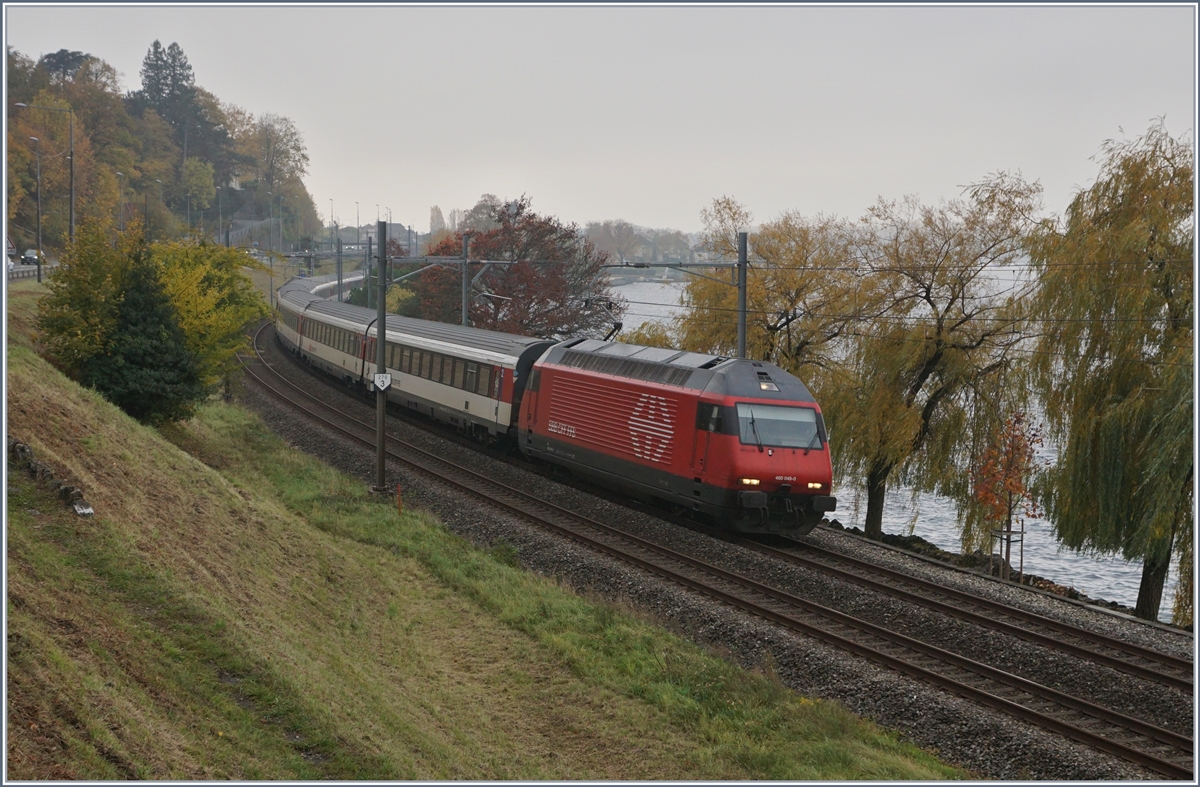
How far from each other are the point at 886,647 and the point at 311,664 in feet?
26.4

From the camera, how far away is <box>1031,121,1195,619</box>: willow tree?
19.0m

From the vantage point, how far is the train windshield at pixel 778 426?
19500 mm

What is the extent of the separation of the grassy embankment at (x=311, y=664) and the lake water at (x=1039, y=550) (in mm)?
17229

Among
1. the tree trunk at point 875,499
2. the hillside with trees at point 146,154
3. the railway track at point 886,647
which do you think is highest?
the hillside with trees at point 146,154

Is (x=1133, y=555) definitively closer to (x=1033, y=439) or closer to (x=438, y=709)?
(x=1033, y=439)

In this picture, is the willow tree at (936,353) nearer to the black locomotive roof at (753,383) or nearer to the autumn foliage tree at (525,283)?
the black locomotive roof at (753,383)

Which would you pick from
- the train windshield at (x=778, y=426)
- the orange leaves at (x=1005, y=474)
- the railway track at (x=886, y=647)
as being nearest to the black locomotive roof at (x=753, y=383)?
the train windshield at (x=778, y=426)

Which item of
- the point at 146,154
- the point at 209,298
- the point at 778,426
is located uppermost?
the point at 146,154

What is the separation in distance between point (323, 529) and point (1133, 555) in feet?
52.8

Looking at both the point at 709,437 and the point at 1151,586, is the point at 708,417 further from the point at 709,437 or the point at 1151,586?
the point at 1151,586

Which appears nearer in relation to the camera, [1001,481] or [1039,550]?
[1001,481]

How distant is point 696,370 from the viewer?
68.6ft

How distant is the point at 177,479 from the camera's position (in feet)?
58.9

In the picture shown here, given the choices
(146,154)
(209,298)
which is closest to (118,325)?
(209,298)
